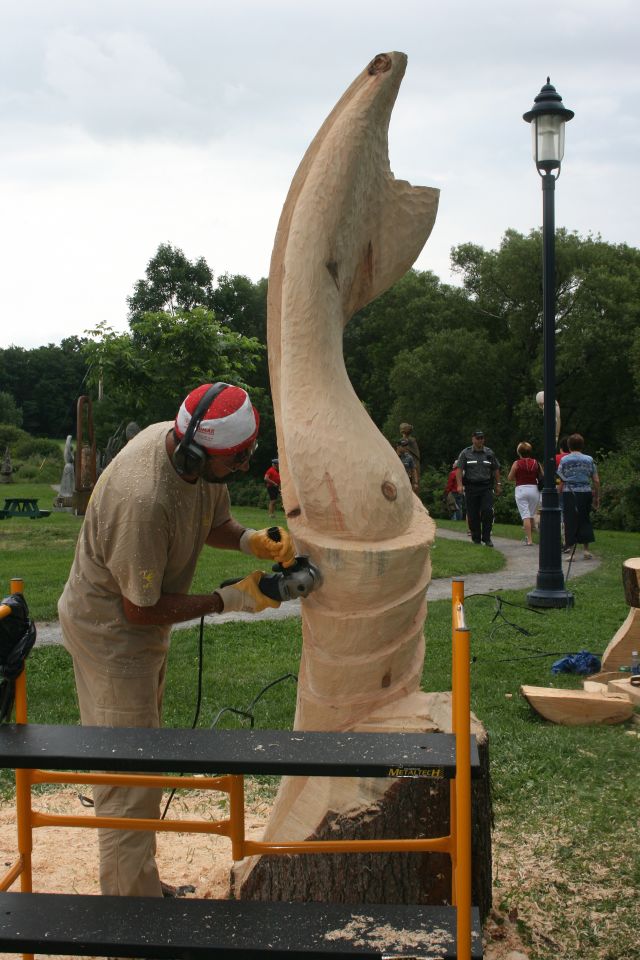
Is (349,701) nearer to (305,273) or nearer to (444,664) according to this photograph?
(305,273)

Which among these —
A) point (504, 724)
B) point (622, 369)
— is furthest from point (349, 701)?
point (622, 369)

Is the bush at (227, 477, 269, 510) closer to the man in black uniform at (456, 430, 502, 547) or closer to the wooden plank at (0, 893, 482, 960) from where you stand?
the man in black uniform at (456, 430, 502, 547)

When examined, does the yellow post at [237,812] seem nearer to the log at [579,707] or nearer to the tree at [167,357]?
the log at [579,707]

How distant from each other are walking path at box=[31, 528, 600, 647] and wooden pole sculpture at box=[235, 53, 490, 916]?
13.1ft

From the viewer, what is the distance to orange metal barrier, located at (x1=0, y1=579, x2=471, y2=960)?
1611mm

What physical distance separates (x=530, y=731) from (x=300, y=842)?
2599 mm

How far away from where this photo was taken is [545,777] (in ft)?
12.5

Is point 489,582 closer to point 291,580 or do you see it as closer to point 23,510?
point 291,580

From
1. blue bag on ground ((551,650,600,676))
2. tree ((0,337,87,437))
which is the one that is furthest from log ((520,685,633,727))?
tree ((0,337,87,437))

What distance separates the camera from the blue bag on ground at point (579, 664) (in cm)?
552

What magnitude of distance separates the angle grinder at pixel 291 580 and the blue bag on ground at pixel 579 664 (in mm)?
3469

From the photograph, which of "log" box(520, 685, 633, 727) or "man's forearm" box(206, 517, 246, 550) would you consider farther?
"log" box(520, 685, 633, 727)

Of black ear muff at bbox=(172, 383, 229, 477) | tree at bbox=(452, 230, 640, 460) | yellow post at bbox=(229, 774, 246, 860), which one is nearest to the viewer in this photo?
yellow post at bbox=(229, 774, 246, 860)

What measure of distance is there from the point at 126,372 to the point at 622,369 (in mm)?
11920
